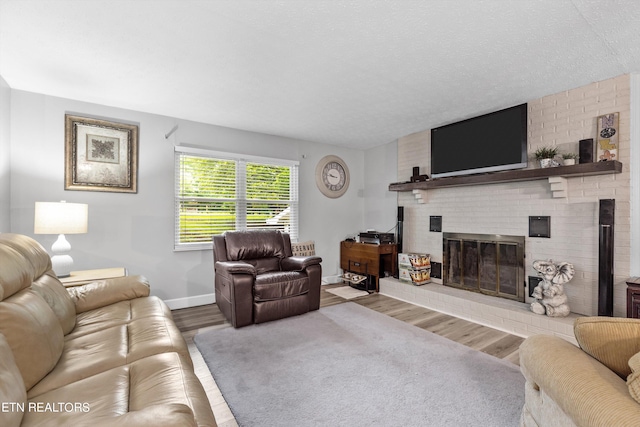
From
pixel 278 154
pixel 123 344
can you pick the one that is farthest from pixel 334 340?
pixel 278 154

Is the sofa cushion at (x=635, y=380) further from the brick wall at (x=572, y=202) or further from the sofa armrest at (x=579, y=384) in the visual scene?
the brick wall at (x=572, y=202)

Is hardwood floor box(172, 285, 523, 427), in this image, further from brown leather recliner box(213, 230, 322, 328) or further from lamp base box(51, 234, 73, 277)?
lamp base box(51, 234, 73, 277)

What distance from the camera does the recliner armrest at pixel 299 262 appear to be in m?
3.34

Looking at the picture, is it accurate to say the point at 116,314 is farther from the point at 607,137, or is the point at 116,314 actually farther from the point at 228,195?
the point at 607,137

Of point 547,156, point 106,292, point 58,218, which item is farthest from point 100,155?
point 547,156

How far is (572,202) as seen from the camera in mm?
2881

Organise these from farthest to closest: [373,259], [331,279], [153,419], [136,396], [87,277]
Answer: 1. [331,279]
2. [373,259]
3. [87,277]
4. [136,396]
5. [153,419]

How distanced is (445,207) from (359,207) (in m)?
1.72

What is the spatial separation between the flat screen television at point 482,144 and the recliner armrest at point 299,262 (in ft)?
6.78

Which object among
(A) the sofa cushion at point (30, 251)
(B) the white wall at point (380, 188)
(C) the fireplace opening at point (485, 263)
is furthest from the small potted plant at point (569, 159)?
(A) the sofa cushion at point (30, 251)

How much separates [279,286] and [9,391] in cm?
232

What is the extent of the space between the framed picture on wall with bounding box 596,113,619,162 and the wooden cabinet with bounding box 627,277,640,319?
3.56 feet

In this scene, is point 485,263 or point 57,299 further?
point 485,263

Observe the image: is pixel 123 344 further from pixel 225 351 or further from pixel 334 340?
pixel 334 340
